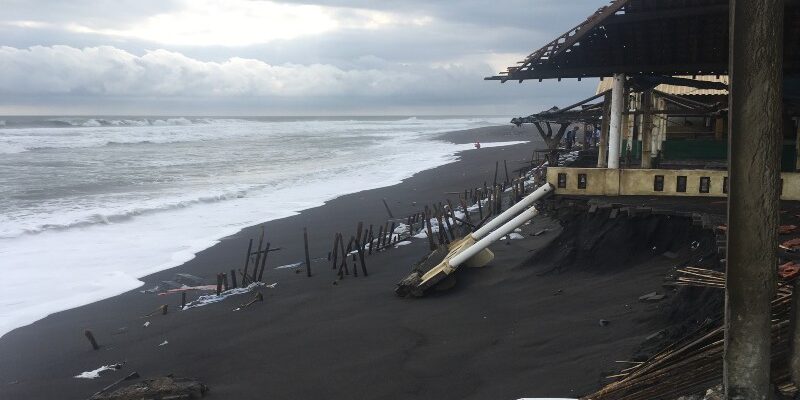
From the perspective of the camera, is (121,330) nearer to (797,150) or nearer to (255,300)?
(255,300)

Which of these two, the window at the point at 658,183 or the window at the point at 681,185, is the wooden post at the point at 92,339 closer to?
the window at the point at 658,183

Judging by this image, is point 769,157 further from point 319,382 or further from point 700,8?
point 700,8

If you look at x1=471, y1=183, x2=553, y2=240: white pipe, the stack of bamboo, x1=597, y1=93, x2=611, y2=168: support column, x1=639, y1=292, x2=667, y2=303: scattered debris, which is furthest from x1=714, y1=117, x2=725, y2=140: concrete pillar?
the stack of bamboo

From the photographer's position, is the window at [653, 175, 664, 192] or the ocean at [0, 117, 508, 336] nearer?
the window at [653, 175, 664, 192]

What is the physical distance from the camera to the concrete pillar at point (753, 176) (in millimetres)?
4480

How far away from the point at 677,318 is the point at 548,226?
9.17 meters

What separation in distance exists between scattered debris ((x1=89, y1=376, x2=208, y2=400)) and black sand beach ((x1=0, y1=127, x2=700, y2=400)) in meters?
0.40

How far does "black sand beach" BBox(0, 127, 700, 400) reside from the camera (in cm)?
819

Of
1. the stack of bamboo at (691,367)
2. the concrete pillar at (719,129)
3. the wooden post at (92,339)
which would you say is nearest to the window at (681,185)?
the stack of bamboo at (691,367)

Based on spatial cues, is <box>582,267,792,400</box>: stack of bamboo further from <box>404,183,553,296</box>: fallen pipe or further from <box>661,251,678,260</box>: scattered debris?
<box>404,183,553,296</box>: fallen pipe

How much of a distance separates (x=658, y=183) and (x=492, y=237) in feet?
11.1

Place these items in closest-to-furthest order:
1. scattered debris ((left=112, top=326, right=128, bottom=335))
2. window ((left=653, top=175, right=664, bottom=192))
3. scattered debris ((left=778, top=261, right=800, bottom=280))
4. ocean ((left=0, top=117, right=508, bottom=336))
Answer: scattered debris ((left=778, top=261, right=800, bottom=280))
scattered debris ((left=112, top=326, right=128, bottom=335))
window ((left=653, top=175, right=664, bottom=192))
ocean ((left=0, top=117, right=508, bottom=336))

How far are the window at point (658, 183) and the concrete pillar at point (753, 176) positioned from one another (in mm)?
8273

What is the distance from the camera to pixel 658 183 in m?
12.7
